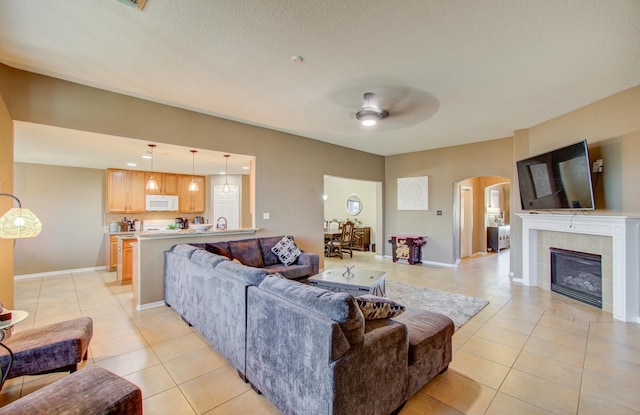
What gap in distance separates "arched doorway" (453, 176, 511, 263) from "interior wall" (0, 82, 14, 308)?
24.9 feet


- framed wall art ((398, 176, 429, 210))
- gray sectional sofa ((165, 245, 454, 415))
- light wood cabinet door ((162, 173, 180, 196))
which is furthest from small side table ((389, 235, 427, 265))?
light wood cabinet door ((162, 173, 180, 196))

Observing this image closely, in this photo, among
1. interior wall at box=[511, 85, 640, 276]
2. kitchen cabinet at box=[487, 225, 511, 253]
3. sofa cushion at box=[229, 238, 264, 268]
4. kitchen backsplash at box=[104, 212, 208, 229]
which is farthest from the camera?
kitchen cabinet at box=[487, 225, 511, 253]

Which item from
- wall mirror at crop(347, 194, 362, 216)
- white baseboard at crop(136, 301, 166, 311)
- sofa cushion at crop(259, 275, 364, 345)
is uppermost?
wall mirror at crop(347, 194, 362, 216)

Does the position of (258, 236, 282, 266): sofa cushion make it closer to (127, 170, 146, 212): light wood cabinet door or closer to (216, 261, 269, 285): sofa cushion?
(216, 261, 269, 285): sofa cushion

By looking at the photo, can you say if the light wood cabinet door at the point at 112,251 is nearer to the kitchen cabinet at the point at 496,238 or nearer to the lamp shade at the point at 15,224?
the lamp shade at the point at 15,224

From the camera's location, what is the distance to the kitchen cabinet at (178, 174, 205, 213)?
7.62 metres

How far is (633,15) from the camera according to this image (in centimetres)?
215

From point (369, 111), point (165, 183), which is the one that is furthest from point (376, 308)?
point (165, 183)

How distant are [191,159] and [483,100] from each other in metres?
5.22

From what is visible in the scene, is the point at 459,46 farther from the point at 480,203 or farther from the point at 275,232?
the point at 480,203

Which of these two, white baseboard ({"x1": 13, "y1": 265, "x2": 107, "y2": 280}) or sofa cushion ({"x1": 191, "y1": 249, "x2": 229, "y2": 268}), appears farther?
white baseboard ({"x1": 13, "y1": 265, "x2": 107, "y2": 280})

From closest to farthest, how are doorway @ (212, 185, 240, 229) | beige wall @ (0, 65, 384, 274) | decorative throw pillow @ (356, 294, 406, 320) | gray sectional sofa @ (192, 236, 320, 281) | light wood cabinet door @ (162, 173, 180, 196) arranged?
decorative throw pillow @ (356, 294, 406, 320) → beige wall @ (0, 65, 384, 274) → gray sectional sofa @ (192, 236, 320, 281) → light wood cabinet door @ (162, 173, 180, 196) → doorway @ (212, 185, 240, 229)

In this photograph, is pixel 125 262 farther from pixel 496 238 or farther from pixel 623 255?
pixel 496 238

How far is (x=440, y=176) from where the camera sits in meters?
6.89
